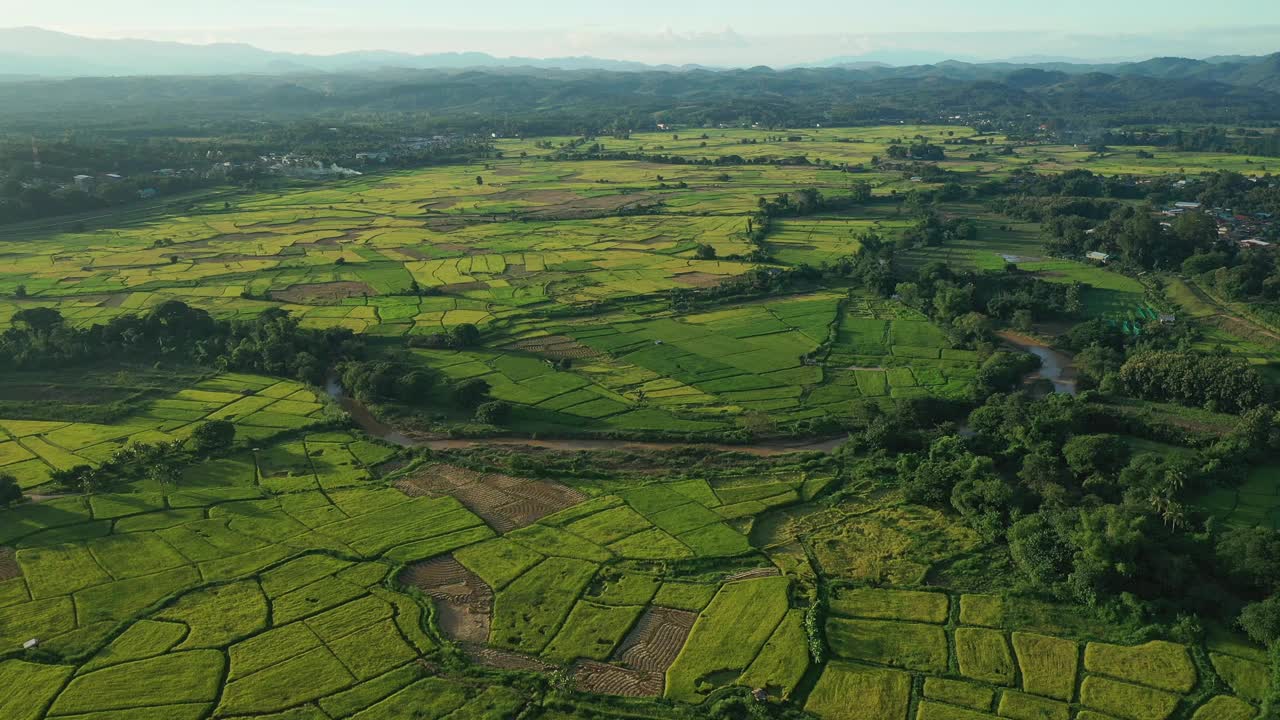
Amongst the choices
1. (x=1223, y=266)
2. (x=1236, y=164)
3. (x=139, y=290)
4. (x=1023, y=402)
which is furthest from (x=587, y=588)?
(x=1236, y=164)

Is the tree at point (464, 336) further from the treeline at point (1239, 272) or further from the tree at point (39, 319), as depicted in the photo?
the treeline at point (1239, 272)

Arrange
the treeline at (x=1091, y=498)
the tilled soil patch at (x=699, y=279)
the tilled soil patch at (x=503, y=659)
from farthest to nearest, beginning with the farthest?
1. the tilled soil patch at (x=699, y=279)
2. the treeline at (x=1091, y=498)
3. the tilled soil patch at (x=503, y=659)

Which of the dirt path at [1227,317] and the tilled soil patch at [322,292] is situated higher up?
the tilled soil patch at [322,292]

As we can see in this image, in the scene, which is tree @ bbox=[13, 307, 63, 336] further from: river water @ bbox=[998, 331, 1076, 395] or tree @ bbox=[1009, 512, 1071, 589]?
river water @ bbox=[998, 331, 1076, 395]

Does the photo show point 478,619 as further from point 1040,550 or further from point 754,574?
point 1040,550

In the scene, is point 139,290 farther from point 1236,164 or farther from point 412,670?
point 1236,164

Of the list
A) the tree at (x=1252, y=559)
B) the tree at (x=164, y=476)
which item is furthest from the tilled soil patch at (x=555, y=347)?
the tree at (x=1252, y=559)
